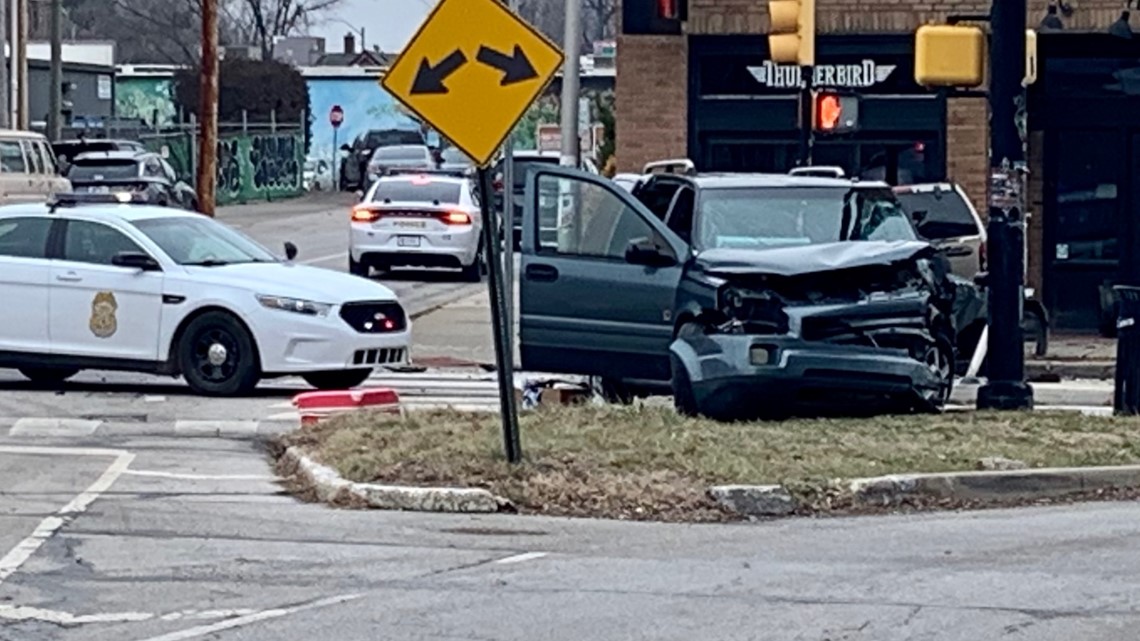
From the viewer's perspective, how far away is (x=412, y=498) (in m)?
11.8

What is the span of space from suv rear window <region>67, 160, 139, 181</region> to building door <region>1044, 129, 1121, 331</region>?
1858cm

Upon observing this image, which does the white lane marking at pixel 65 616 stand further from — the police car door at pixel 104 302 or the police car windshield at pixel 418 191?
the police car windshield at pixel 418 191

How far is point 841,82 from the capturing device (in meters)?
26.2

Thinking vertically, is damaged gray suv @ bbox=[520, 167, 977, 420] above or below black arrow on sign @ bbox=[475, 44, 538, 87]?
below

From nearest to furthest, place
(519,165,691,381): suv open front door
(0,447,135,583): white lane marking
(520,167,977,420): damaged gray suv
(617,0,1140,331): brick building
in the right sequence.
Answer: (0,447,135,583): white lane marking < (520,167,977,420): damaged gray suv < (519,165,691,381): suv open front door < (617,0,1140,331): brick building

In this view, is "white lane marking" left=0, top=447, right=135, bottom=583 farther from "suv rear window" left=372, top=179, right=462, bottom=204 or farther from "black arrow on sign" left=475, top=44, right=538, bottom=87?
"suv rear window" left=372, top=179, right=462, bottom=204

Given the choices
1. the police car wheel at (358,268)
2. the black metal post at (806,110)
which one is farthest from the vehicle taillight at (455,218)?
the black metal post at (806,110)

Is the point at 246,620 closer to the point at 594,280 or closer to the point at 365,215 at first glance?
the point at 594,280

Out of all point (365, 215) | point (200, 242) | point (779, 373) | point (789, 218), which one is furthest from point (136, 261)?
point (365, 215)

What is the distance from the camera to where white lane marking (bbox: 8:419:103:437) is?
14906 mm

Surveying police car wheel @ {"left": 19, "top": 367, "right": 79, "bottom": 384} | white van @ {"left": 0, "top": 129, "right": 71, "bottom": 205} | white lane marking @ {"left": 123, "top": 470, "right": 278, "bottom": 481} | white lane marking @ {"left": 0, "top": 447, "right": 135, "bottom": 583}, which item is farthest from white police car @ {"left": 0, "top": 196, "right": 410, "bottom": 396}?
white van @ {"left": 0, "top": 129, "right": 71, "bottom": 205}

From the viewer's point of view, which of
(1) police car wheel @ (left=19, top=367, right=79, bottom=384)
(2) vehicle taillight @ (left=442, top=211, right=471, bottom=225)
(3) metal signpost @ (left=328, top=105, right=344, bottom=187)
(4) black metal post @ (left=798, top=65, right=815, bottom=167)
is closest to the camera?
(1) police car wheel @ (left=19, top=367, right=79, bottom=384)

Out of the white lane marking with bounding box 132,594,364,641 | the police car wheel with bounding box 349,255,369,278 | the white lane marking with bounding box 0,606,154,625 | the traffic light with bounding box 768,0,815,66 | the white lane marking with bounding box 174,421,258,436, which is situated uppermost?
the traffic light with bounding box 768,0,815,66

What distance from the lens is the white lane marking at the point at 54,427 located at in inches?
587
